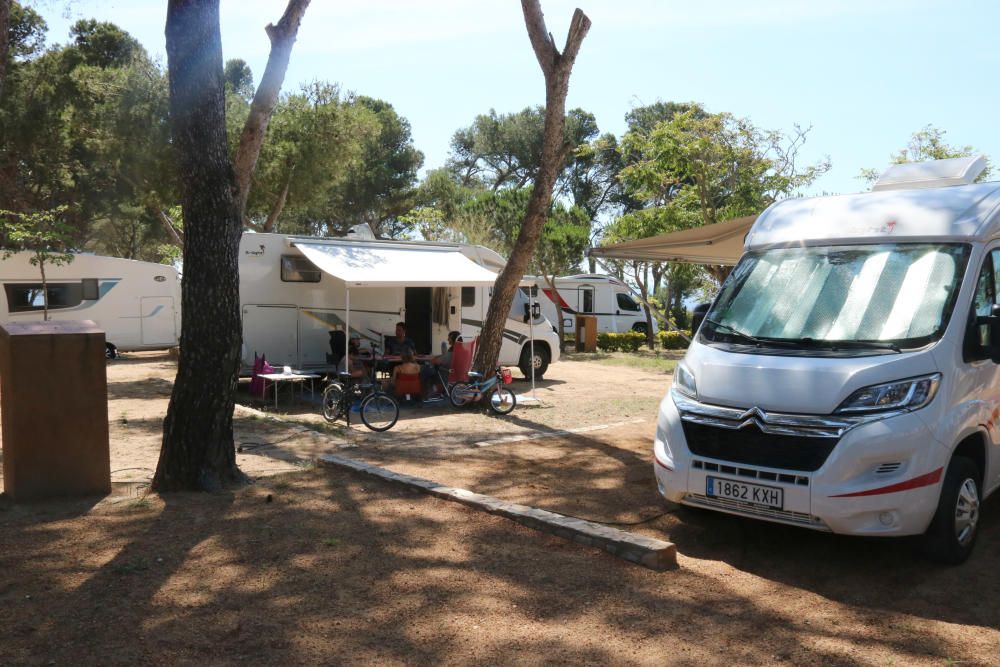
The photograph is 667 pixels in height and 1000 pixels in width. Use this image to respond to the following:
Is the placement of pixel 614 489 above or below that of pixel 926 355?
below

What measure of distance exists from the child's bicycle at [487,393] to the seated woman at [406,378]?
552mm

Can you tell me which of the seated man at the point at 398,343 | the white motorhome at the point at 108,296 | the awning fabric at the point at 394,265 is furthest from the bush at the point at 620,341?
the seated man at the point at 398,343

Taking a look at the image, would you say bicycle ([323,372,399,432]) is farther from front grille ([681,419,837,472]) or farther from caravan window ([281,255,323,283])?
front grille ([681,419,837,472])

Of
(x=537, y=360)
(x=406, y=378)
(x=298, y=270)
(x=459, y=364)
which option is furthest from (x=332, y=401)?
(x=537, y=360)

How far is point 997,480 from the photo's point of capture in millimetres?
5219

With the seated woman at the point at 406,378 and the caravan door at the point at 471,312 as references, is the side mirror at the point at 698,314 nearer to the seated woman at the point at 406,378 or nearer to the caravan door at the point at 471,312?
the seated woman at the point at 406,378

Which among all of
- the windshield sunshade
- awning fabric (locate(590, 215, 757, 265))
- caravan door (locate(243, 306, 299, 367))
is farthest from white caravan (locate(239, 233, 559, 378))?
the windshield sunshade

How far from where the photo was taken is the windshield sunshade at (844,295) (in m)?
4.80

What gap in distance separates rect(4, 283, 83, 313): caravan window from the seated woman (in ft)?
36.2

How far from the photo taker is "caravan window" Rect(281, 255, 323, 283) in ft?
42.6

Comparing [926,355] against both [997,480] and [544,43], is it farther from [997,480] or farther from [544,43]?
[544,43]

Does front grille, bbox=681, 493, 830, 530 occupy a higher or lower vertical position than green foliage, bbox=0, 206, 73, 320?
lower

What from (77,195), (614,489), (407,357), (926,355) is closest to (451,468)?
(614,489)

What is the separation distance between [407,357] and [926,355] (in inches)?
314
